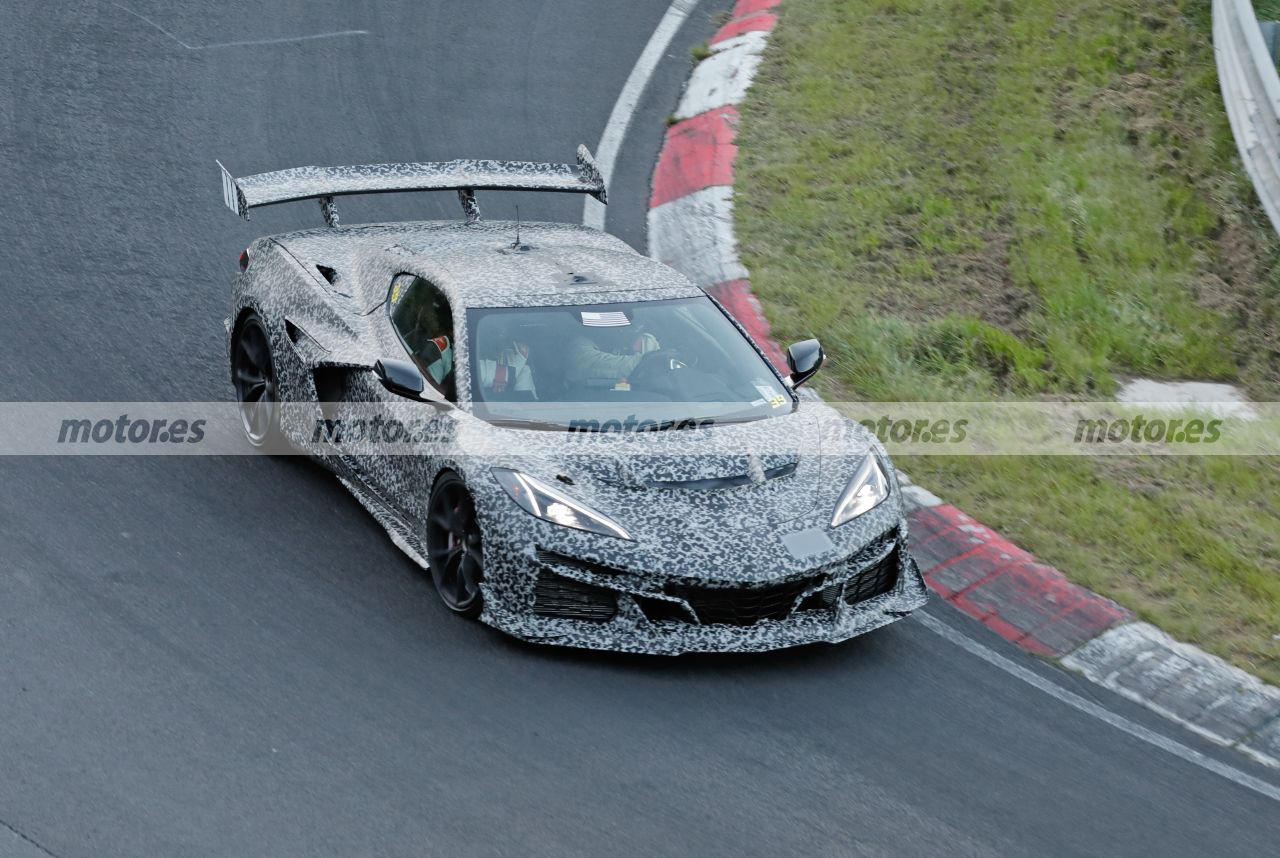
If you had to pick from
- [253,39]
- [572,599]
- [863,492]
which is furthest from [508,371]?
[253,39]

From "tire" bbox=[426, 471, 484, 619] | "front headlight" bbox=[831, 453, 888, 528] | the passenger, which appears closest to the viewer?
"tire" bbox=[426, 471, 484, 619]

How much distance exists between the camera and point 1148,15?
13.1 meters

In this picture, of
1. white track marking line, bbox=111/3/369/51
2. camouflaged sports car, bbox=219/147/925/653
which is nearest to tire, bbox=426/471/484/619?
camouflaged sports car, bbox=219/147/925/653

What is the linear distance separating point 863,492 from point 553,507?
4.47ft

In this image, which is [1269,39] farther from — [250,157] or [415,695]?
[415,695]

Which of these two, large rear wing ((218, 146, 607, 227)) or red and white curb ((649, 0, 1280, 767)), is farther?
large rear wing ((218, 146, 607, 227))

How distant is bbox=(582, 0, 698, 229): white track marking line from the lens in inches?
438

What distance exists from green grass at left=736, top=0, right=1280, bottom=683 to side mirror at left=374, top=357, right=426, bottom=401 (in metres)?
2.93

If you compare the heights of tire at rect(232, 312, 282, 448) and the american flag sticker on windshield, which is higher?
the american flag sticker on windshield

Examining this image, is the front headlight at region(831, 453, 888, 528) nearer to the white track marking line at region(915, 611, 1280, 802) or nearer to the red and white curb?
the white track marking line at region(915, 611, 1280, 802)

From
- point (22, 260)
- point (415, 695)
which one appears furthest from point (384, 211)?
point (415, 695)

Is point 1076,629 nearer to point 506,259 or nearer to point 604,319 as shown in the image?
point 604,319

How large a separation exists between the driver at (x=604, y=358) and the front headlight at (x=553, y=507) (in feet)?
2.44

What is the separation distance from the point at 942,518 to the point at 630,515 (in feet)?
7.23
